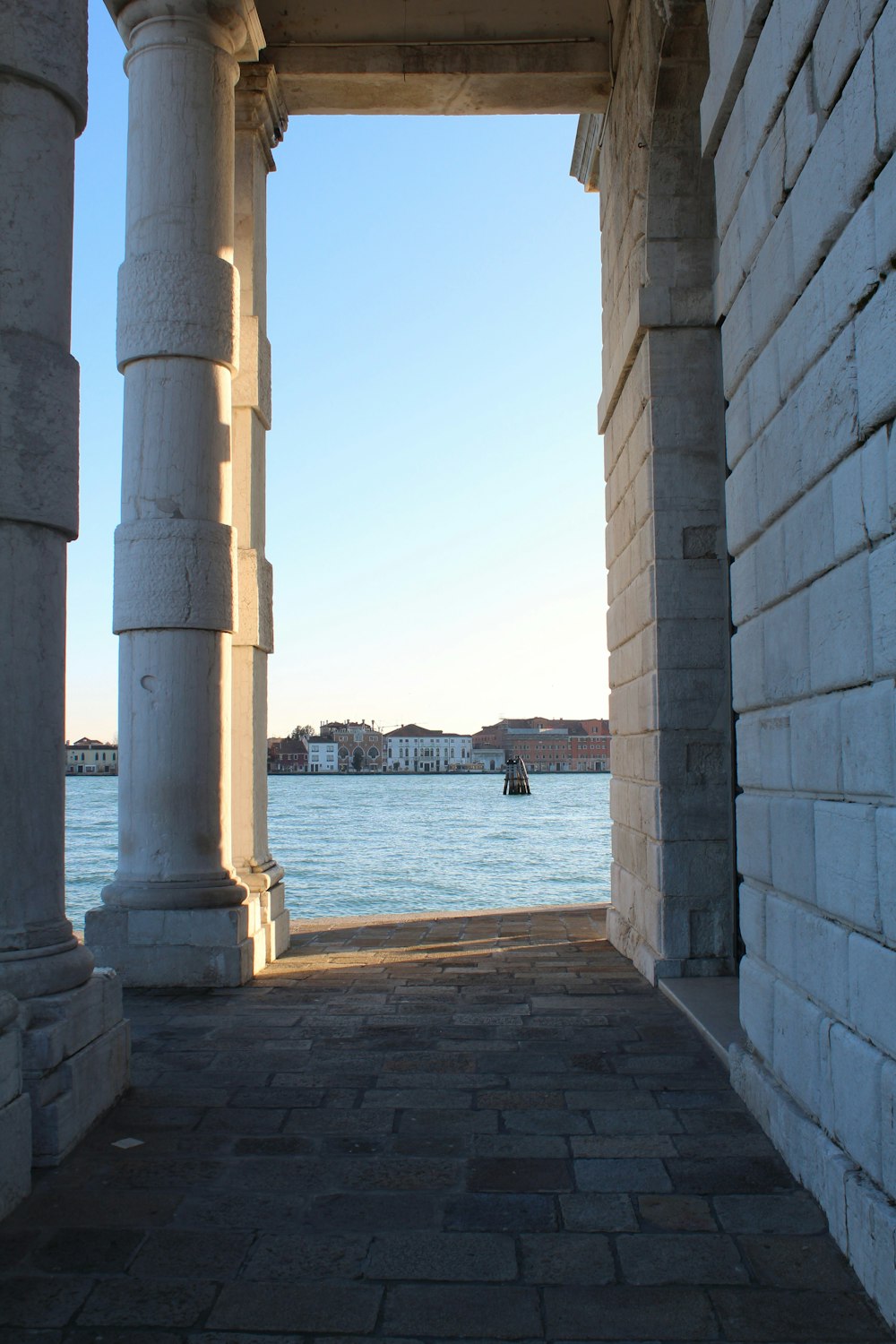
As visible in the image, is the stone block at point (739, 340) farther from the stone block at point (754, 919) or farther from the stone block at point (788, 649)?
the stone block at point (754, 919)

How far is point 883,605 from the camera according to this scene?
9.18 ft

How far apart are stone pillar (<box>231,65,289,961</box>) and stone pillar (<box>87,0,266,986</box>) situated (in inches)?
37.6

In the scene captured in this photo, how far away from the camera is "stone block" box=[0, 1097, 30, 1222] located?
3400mm

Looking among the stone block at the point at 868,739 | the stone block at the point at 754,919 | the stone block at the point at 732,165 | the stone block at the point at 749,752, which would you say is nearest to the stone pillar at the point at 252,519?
the stone block at the point at 754,919

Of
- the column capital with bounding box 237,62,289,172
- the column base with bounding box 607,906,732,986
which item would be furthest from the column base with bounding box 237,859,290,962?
the column capital with bounding box 237,62,289,172

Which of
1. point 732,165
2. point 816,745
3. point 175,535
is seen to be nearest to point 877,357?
point 816,745

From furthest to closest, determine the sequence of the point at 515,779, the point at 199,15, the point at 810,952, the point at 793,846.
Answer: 1. the point at 515,779
2. the point at 199,15
3. the point at 793,846
4. the point at 810,952

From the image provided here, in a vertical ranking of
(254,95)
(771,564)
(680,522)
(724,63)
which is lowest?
(771,564)

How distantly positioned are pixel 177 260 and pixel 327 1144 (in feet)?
17.8

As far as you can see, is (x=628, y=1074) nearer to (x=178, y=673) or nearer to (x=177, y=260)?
(x=178, y=673)

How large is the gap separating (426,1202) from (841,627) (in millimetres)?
2110

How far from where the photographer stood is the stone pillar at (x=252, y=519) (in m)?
8.23

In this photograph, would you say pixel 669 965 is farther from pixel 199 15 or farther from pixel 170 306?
pixel 199 15

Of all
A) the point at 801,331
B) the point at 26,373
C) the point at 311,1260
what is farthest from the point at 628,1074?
the point at 26,373
